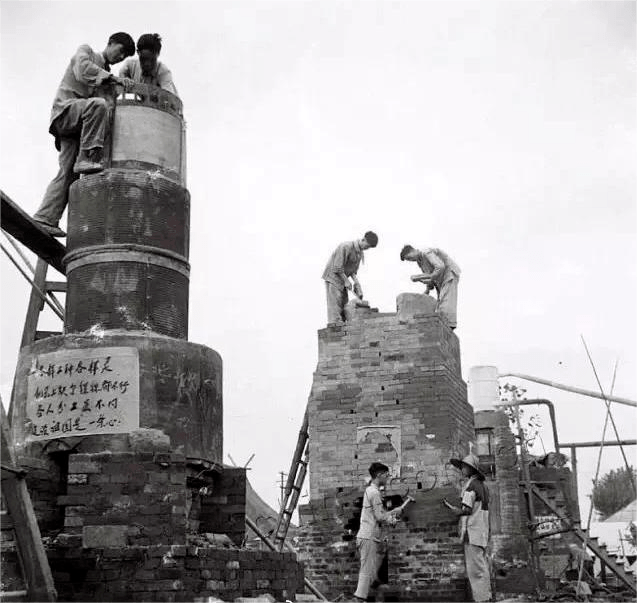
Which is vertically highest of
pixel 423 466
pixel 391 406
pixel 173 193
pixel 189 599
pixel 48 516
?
pixel 173 193

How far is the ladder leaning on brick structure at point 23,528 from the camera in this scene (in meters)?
5.86

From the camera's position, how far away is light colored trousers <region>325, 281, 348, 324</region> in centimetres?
1284

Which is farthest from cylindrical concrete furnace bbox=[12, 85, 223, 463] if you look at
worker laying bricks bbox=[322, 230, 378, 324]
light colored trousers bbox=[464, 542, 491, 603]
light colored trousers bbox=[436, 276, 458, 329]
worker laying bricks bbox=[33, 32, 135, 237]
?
light colored trousers bbox=[436, 276, 458, 329]

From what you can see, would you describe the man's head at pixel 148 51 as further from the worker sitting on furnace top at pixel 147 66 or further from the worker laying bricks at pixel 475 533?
the worker laying bricks at pixel 475 533

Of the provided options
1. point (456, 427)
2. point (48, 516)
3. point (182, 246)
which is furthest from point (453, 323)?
point (48, 516)

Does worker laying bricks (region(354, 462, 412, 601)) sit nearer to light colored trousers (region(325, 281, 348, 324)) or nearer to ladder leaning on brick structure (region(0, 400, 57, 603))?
light colored trousers (region(325, 281, 348, 324))

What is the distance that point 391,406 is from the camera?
38.9 ft

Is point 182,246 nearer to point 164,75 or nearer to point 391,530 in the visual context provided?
point 164,75

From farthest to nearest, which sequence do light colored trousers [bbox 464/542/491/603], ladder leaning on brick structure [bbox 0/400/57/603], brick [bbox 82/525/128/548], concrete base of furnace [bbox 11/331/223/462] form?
light colored trousers [bbox 464/542/491/603] < concrete base of furnace [bbox 11/331/223/462] < brick [bbox 82/525/128/548] < ladder leaning on brick structure [bbox 0/400/57/603]

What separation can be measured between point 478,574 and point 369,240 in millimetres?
4997

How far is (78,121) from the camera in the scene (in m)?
7.77

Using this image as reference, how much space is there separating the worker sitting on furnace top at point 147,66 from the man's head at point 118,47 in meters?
0.07

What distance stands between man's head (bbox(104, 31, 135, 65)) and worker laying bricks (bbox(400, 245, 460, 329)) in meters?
5.71

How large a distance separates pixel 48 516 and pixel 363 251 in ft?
23.8
